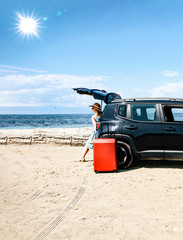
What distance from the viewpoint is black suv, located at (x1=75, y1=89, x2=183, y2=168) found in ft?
19.1

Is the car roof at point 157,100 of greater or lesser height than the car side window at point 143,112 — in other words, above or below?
above

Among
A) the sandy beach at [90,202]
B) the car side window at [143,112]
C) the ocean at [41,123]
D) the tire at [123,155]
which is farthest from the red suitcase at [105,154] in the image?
the ocean at [41,123]

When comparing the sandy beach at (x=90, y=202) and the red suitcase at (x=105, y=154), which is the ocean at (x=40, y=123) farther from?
the red suitcase at (x=105, y=154)

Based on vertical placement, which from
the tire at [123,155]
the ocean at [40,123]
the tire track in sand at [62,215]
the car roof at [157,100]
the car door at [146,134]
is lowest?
the tire track in sand at [62,215]

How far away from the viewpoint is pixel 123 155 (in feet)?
20.1

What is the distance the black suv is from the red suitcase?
32cm

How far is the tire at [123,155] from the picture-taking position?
6.03m

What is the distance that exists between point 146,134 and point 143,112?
695mm

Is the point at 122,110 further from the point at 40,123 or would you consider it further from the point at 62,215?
the point at 40,123

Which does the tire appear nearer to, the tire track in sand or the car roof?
the car roof

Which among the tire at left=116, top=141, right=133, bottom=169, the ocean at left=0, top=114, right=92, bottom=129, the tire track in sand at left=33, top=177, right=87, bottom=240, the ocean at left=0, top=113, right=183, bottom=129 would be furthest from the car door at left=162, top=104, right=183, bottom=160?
the ocean at left=0, top=114, right=92, bottom=129

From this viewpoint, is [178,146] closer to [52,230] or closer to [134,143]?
[134,143]

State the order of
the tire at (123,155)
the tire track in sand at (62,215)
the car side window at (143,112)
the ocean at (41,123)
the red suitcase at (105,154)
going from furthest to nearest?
the ocean at (41,123) → the car side window at (143,112) → the tire at (123,155) → the red suitcase at (105,154) → the tire track in sand at (62,215)

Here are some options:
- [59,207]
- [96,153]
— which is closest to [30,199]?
[59,207]
